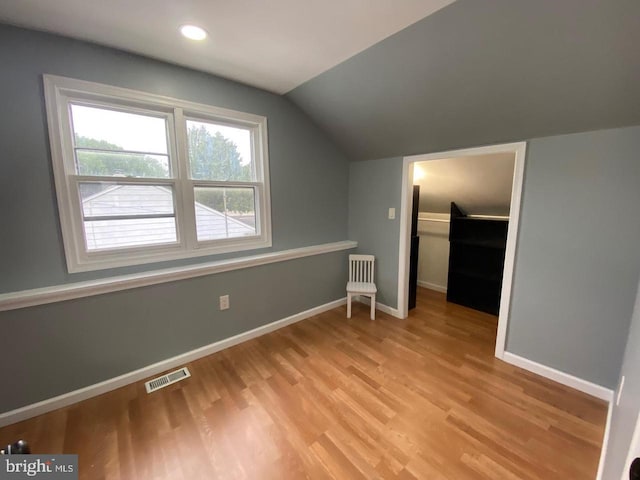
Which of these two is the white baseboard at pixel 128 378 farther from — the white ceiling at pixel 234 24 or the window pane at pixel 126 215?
the white ceiling at pixel 234 24

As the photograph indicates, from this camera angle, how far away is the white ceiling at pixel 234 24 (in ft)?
4.45

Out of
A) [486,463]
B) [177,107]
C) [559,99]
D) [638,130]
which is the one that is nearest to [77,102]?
[177,107]

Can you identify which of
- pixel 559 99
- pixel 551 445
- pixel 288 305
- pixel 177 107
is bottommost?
pixel 551 445

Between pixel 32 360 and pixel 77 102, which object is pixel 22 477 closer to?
pixel 32 360

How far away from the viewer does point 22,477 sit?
1.02 metres

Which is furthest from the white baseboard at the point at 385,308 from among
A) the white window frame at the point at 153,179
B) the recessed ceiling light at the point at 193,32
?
the recessed ceiling light at the point at 193,32

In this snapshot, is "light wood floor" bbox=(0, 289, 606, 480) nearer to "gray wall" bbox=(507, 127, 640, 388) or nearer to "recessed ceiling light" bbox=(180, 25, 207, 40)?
"gray wall" bbox=(507, 127, 640, 388)

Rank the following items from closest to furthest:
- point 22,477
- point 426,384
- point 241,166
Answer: point 22,477 → point 426,384 → point 241,166

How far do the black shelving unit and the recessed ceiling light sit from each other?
3.14m

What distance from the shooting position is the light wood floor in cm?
136

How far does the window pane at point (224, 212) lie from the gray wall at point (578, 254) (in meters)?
2.39

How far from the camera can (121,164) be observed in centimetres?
191

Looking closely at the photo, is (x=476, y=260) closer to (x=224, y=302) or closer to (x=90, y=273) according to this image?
(x=224, y=302)

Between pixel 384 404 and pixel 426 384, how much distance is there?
1.36ft
